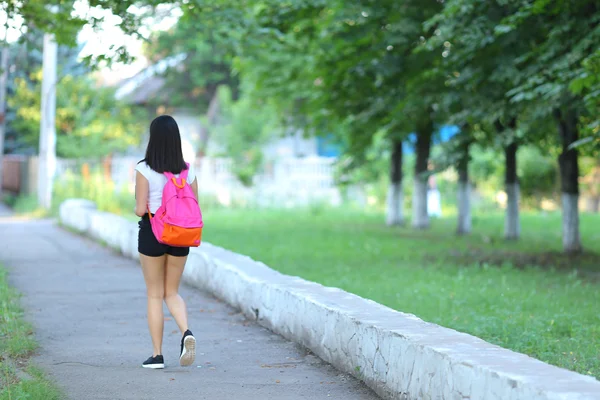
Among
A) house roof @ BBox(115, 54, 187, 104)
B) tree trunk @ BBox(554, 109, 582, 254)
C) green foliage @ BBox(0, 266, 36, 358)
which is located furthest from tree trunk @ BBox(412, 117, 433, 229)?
house roof @ BBox(115, 54, 187, 104)

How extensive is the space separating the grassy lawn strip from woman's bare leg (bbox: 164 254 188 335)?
→ 1.06m

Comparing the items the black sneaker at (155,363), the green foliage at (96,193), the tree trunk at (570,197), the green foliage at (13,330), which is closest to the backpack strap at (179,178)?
the black sneaker at (155,363)

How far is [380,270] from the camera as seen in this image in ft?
45.0

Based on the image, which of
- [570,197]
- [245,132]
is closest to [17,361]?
[570,197]

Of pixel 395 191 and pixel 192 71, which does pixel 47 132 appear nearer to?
pixel 395 191

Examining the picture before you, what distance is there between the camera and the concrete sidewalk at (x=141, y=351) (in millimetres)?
Answer: 7000

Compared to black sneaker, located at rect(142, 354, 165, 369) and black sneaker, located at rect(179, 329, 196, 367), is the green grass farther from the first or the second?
black sneaker, located at rect(142, 354, 165, 369)

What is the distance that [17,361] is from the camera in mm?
7789

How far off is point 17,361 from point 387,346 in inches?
→ 115

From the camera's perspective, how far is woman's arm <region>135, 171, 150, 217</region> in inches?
294

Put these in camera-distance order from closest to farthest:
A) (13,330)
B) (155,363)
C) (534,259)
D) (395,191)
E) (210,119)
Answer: (155,363) → (13,330) → (534,259) → (395,191) → (210,119)

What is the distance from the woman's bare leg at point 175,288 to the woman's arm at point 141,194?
1.38ft

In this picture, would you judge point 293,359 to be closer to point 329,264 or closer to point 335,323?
point 335,323

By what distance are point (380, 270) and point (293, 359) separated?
18.7ft
